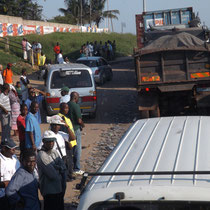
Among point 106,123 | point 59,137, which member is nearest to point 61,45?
point 106,123

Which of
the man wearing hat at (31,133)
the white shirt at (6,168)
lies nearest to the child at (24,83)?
the man wearing hat at (31,133)

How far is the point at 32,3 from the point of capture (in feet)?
200

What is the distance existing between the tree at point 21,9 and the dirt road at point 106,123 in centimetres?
2987

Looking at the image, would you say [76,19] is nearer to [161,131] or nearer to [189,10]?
[189,10]

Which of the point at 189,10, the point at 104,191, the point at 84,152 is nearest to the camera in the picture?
the point at 104,191

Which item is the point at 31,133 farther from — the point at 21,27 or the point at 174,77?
the point at 21,27

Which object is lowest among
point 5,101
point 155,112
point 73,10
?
point 155,112

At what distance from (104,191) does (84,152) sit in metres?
7.95

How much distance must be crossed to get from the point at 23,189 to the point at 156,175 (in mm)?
2263

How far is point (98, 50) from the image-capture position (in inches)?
1334

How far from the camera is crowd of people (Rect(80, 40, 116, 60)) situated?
31.5 meters

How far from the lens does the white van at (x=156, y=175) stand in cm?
293

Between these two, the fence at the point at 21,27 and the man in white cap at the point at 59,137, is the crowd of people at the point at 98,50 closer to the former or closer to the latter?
the fence at the point at 21,27

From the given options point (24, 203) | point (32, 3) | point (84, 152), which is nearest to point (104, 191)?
point (24, 203)
